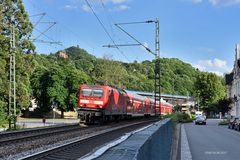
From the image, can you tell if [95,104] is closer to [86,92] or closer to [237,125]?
[86,92]

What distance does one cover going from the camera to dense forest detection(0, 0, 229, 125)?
5438 cm

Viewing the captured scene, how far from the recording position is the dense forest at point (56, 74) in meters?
54.4

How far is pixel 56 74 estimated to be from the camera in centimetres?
8431

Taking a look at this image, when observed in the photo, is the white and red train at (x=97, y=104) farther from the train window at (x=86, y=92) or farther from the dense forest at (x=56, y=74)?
the dense forest at (x=56, y=74)

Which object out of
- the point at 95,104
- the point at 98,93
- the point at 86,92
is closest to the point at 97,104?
the point at 95,104

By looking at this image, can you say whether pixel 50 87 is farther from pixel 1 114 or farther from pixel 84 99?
pixel 84 99

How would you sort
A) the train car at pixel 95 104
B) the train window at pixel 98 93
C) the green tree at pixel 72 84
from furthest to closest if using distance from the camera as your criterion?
the green tree at pixel 72 84, the train window at pixel 98 93, the train car at pixel 95 104

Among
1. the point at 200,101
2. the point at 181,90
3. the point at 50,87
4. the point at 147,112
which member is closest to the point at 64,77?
the point at 50,87

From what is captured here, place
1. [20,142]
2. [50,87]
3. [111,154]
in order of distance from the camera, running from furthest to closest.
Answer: [50,87], [20,142], [111,154]

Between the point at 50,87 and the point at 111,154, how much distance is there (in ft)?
259

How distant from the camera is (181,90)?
505ft

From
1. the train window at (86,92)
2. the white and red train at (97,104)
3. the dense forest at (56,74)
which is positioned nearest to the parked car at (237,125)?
the white and red train at (97,104)

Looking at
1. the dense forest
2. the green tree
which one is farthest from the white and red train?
the green tree

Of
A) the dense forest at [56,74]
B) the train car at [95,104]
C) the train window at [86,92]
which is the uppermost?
the dense forest at [56,74]
